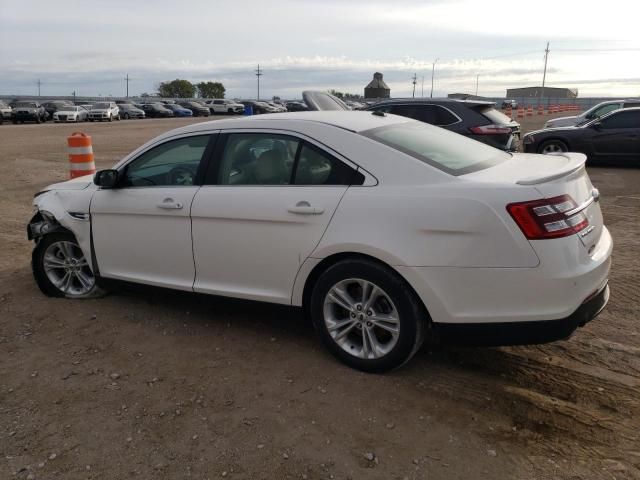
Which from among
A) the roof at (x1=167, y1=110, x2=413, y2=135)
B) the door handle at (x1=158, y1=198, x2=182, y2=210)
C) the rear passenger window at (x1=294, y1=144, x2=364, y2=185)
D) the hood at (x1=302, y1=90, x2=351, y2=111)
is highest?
the hood at (x1=302, y1=90, x2=351, y2=111)

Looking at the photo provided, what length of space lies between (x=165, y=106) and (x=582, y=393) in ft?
193

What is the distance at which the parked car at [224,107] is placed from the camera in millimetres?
61125

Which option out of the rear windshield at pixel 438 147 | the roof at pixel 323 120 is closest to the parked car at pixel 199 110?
the roof at pixel 323 120

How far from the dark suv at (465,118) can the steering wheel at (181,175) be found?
723 centimetres

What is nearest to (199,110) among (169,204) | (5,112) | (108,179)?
(5,112)

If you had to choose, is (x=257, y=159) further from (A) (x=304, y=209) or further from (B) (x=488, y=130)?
(B) (x=488, y=130)

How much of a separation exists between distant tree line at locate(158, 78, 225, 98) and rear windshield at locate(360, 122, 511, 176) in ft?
410

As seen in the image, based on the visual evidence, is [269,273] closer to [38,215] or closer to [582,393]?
[582,393]

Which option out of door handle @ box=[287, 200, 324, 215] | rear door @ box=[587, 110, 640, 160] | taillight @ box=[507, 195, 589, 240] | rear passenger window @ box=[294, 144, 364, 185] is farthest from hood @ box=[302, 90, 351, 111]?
rear door @ box=[587, 110, 640, 160]

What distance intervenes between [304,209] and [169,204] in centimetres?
116

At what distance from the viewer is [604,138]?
1342 cm

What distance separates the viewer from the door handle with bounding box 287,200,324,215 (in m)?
3.59

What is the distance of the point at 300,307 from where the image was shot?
3.83m

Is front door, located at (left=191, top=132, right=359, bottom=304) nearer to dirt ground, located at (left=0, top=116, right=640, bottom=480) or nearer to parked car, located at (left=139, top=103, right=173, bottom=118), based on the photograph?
dirt ground, located at (left=0, top=116, right=640, bottom=480)
